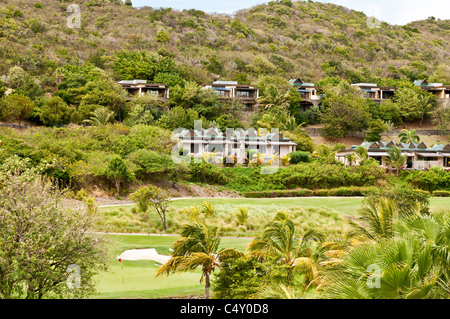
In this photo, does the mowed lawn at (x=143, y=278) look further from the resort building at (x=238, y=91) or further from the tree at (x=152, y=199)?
the resort building at (x=238, y=91)

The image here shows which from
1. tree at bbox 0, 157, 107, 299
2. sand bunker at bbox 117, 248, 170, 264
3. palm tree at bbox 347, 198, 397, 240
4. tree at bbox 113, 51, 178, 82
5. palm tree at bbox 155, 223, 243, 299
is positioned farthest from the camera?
tree at bbox 113, 51, 178, 82

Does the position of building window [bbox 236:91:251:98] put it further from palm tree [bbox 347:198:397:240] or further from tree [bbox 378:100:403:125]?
palm tree [bbox 347:198:397:240]

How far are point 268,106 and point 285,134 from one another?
1107 centimetres

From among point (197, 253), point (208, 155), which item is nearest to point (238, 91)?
point (208, 155)

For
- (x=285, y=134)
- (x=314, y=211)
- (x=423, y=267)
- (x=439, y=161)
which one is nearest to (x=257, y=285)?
(x=423, y=267)

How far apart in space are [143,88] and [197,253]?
165 feet

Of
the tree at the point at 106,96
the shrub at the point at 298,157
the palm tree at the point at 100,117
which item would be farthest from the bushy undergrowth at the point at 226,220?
the tree at the point at 106,96

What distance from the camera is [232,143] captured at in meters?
44.7

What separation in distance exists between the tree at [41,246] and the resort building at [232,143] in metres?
31.1

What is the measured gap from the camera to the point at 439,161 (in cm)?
4884

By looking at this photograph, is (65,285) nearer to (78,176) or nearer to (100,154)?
(78,176)

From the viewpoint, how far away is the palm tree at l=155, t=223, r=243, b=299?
42.1 feet

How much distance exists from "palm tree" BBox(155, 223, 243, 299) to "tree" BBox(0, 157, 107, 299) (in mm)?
2153

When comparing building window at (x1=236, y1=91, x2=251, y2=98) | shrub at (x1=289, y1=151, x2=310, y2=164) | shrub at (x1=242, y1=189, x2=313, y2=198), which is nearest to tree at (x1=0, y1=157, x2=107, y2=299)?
shrub at (x1=242, y1=189, x2=313, y2=198)
